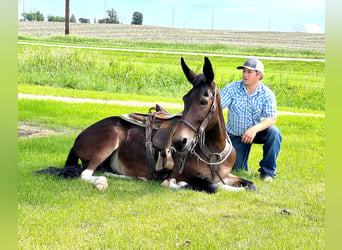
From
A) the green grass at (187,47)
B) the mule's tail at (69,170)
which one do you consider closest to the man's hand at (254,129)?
the mule's tail at (69,170)

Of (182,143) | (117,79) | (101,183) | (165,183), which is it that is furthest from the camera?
(117,79)

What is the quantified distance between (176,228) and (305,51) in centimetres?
2986

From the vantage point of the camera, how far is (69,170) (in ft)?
20.3

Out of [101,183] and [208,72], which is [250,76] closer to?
[208,72]

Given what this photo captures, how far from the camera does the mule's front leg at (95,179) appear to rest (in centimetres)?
570

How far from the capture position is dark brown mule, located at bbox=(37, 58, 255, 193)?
5.12 metres

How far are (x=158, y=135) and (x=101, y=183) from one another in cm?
96

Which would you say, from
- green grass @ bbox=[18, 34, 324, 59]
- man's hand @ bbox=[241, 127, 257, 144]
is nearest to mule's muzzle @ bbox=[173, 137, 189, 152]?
man's hand @ bbox=[241, 127, 257, 144]

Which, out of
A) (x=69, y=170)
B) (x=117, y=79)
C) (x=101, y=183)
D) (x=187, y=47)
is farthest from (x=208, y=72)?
(x=187, y=47)

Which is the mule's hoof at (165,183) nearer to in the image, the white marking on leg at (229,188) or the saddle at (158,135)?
the saddle at (158,135)

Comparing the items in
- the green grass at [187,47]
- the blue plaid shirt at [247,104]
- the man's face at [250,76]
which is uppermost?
the green grass at [187,47]

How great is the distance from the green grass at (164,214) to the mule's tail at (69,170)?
15 centimetres

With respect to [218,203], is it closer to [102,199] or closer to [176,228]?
Result: [176,228]

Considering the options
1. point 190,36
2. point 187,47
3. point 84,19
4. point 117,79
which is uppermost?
point 84,19
